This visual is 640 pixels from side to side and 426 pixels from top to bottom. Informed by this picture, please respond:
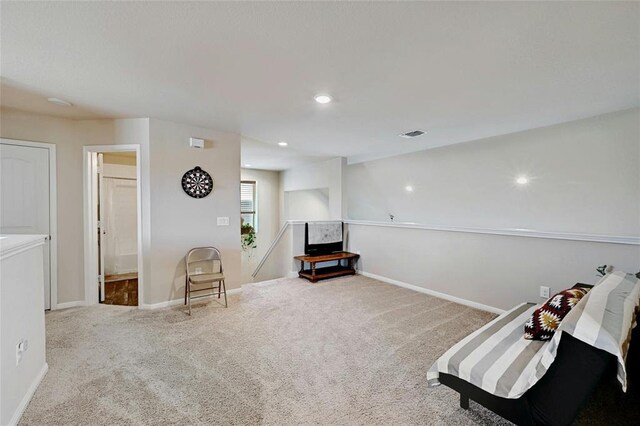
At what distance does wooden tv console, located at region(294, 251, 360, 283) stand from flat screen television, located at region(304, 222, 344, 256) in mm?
131

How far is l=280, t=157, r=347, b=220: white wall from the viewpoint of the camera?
19.0ft

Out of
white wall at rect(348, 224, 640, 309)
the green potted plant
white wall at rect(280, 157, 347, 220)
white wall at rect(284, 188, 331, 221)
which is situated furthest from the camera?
white wall at rect(284, 188, 331, 221)

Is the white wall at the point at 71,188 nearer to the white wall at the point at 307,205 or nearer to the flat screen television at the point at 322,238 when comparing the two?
the flat screen television at the point at 322,238

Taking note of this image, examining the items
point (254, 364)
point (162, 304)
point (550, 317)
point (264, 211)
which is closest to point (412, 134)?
point (550, 317)

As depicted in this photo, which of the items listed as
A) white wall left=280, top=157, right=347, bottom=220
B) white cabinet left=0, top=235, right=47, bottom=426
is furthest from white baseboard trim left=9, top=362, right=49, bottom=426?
white wall left=280, top=157, right=347, bottom=220

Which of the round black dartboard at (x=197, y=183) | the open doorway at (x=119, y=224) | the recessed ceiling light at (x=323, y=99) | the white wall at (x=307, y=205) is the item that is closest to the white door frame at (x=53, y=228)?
the open doorway at (x=119, y=224)

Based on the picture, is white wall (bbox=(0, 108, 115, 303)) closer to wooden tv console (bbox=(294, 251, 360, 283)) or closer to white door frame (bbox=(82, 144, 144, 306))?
white door frame (bbox=(82, 144, 144, 306))

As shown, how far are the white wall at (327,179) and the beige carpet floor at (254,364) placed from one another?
2.46 m

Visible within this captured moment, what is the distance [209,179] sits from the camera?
3.83m

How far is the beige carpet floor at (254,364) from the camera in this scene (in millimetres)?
1755

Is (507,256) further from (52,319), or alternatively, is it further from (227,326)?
(52,319)

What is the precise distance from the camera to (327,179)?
20.3 ft

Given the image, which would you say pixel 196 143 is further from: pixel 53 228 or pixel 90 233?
pixel 53 228

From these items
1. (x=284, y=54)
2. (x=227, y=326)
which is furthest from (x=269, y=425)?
(x=284, y=54)
